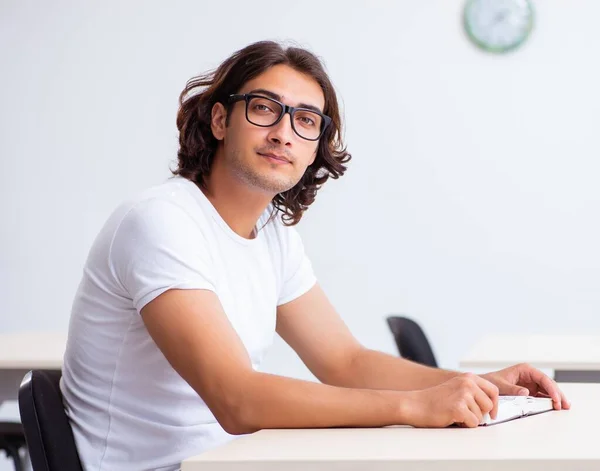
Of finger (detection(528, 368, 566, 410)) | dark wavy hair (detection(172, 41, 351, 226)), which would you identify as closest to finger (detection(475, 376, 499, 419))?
finger (detection(528, 368, 566, 410))

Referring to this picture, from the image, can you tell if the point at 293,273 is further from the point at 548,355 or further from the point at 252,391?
the point at 548,355

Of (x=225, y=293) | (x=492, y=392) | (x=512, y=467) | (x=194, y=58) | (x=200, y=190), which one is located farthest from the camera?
(x=194, y=58)

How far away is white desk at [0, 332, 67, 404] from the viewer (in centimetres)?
255

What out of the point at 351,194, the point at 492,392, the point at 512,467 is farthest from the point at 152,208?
the point at 351,194

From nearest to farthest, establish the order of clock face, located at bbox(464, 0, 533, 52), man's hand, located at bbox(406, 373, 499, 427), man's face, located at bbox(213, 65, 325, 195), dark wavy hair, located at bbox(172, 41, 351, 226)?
man's hand, located at bbox(406, 373, 499, 427) → man's face, located at bbox(213, 65, 325, 195) → dark wavy hair, located at bbox(172, 41, 351, 226) → clock face, located at bbox(464, 0, 533, 52)

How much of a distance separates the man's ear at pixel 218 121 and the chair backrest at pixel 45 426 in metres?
0.69

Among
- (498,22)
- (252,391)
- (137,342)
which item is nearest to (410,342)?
(137,342)

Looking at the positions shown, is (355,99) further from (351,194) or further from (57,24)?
(57,24)

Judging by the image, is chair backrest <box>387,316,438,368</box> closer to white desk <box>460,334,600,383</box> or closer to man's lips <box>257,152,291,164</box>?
white desk <box>460,334,600,383</box>

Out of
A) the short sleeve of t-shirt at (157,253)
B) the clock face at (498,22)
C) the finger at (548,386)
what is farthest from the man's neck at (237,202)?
the clock face at (498,22)

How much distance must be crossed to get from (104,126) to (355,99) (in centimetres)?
131

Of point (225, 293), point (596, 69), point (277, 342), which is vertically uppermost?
point (596, 69)

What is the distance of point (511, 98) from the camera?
181 inches

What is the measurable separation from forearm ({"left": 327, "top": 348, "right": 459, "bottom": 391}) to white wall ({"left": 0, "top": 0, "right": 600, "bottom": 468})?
107 inches
